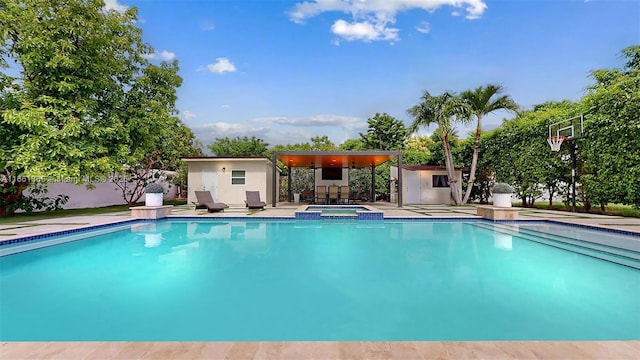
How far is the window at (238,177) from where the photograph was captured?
54.7 feet

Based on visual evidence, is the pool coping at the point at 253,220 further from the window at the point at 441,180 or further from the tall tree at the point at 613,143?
the window at the point at 441,180

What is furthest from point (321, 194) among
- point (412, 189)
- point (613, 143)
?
point (613, 143)

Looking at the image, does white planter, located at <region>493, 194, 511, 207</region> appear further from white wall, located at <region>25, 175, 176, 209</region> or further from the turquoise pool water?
white wall, located at <region>25, 175, 176, 209</region>

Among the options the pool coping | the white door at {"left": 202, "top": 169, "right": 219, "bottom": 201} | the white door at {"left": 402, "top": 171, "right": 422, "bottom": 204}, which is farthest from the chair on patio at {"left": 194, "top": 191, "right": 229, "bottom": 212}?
the white door at {"left": 402, "top": 171, "right": 422, "bottom": 204}

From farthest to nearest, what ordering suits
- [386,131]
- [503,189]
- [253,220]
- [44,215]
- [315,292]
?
[386,131], [44,215], [253,220], [503,189], [315,292]

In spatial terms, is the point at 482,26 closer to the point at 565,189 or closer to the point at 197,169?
the point at 565,189

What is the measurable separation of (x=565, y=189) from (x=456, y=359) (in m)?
13.7

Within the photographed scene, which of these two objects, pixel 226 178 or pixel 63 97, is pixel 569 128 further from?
pixel 63 97

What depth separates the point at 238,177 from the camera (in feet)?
54.8

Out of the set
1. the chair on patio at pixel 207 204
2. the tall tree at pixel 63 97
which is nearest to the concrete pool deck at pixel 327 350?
the tall tree at pixel 63 97

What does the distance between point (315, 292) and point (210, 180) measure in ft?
46.5

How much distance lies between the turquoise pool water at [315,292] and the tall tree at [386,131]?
74.5 ft

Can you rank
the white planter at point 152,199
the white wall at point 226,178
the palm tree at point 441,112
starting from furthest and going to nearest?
the white wall at point 226,178, the palm tree at point 441,112, the white planter at point 152,199

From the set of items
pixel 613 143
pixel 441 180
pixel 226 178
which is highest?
pixel 613 143
